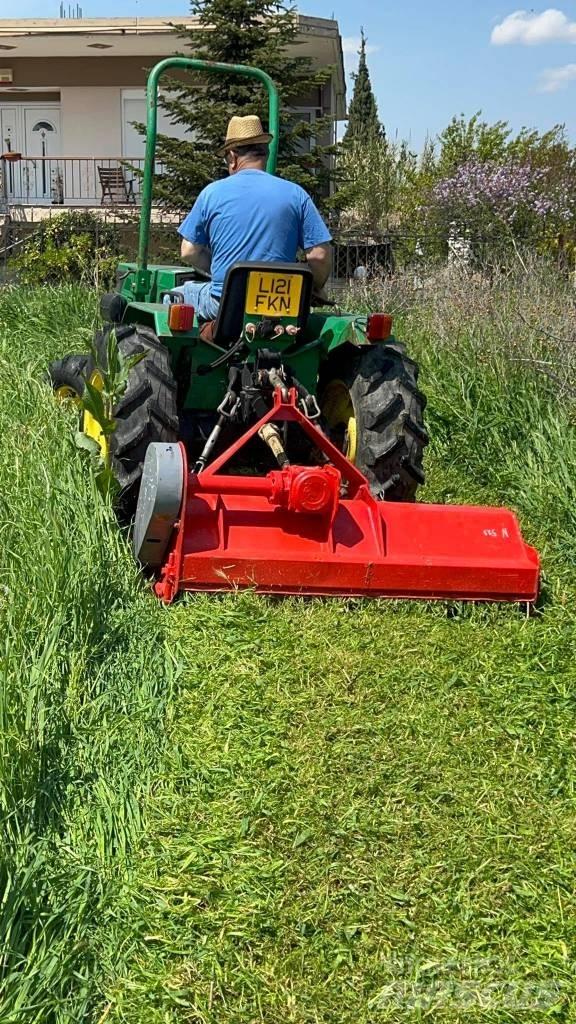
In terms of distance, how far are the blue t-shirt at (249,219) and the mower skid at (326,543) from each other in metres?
0.80

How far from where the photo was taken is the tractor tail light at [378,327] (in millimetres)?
4410

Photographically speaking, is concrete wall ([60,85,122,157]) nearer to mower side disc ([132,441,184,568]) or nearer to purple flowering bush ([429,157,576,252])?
purple flowering bush ([429,157,576,252])

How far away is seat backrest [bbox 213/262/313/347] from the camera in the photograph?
3924 millimetres

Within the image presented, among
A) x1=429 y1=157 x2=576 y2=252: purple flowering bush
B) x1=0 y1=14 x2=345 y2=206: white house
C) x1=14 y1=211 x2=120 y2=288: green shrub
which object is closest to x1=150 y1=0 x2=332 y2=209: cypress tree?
x1=14 y1=211 x2=120 y2=288: green shrub

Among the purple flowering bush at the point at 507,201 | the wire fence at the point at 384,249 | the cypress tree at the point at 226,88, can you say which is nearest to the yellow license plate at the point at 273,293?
the wire fence at the point at 384,249

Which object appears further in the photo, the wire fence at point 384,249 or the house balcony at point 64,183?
the house balcony at point 64,183

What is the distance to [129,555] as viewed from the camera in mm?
3852

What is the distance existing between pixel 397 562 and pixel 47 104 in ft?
65.8

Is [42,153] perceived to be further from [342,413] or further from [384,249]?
[342,413]

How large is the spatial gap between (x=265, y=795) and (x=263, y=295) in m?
2.14

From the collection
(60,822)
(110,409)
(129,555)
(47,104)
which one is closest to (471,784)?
(60,822)

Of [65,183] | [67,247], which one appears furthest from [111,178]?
[67,247]

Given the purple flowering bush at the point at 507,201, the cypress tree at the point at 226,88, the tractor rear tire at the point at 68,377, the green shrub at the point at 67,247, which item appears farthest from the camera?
the purple flowering bush at the point at 507,201

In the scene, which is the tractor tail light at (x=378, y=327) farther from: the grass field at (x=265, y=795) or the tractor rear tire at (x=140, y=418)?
the grass field at (x=265, y=795)
